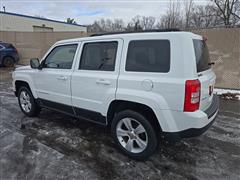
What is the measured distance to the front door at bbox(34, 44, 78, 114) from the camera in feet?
12.3

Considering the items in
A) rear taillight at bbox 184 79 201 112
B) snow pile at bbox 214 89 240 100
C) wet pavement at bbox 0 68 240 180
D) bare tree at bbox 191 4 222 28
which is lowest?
wet pavement at bbox 0 68 240 180

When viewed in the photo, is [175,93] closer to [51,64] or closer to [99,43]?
[99,43]

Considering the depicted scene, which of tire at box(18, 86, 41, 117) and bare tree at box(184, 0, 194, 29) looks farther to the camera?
bare tree at box(184, 0, 194, 29)

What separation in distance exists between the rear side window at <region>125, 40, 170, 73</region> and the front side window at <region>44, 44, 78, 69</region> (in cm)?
130

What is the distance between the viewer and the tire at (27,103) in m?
4.67

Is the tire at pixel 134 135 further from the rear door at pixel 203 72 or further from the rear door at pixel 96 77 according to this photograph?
the rear door at pixel 203 72

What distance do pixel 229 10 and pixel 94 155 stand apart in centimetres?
2636

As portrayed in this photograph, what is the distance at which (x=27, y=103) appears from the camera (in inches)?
190

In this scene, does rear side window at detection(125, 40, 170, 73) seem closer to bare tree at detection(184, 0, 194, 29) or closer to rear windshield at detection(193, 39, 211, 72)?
rear windshield at detection(193, 39, 211, 72)

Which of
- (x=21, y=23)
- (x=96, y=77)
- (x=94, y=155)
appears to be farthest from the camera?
(x=21, y=23)

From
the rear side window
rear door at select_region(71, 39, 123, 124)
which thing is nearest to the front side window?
rear door at select_region(71, 39, 123, 124)

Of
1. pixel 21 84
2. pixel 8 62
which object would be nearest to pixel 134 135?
pixel 21 84

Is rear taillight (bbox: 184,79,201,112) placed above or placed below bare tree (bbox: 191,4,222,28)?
below

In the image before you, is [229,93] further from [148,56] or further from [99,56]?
[99,56]
